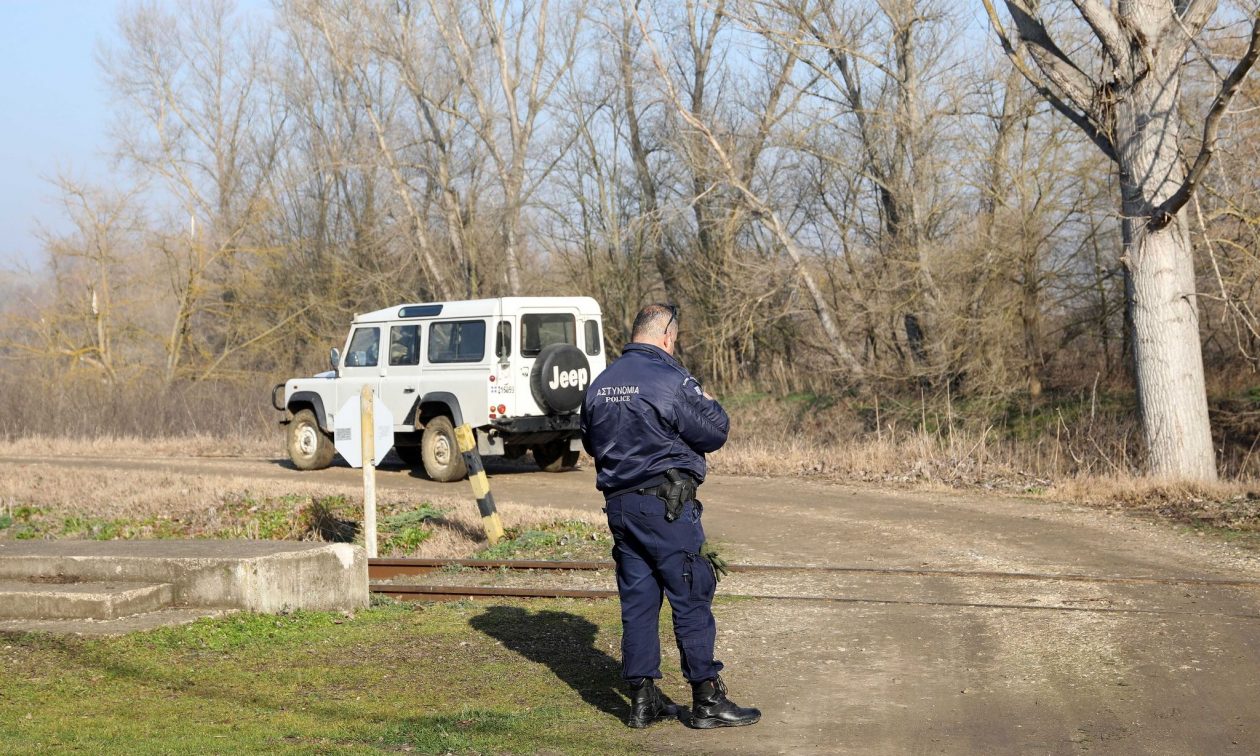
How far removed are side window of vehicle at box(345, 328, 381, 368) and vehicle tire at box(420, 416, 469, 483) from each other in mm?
1386

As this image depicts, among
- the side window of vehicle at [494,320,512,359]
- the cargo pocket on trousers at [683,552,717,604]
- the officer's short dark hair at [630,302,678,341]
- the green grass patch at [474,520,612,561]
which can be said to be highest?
the side window of vehicle at [494,320,512,359]

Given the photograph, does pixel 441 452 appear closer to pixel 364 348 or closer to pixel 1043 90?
pixel 364 348

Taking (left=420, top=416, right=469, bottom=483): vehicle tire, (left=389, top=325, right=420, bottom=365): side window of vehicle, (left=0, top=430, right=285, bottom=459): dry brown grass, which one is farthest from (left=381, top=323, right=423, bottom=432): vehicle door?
(left=0, top=430, right=285, bottom=459): dry brown grass

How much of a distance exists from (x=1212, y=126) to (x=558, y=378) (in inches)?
318

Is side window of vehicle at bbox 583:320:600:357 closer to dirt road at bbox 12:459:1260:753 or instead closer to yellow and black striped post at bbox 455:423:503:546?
dirt road at bbox 12:459:1260:753

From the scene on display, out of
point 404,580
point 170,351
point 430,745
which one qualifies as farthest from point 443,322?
point 170,351

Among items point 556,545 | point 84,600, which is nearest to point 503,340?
point 556,545

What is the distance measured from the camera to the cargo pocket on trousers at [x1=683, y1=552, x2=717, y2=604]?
5453mm

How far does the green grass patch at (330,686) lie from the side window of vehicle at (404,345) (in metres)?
9.43

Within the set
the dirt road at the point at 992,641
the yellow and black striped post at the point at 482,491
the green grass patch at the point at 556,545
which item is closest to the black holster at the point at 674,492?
the dirt road at the point at 992,641

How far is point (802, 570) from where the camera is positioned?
9664 millimetres

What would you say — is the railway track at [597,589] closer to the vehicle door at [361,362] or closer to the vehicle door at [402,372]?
the vehicle door at [402,372]

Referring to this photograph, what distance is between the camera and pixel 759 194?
27.5m

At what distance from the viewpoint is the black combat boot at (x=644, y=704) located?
18.4 ft
